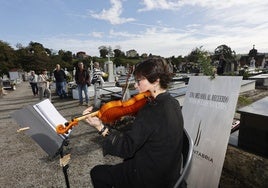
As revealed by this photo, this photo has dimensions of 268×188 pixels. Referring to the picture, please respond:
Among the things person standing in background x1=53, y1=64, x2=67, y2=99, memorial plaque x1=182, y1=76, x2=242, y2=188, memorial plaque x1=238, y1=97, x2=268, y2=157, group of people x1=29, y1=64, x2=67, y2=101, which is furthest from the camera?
person standing in background x1=53, y1=64, x2=67, y2=99

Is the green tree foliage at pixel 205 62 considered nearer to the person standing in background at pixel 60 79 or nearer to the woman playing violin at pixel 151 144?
the woman playing violin at pixel 151 144

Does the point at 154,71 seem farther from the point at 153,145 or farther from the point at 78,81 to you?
the point at 78,81

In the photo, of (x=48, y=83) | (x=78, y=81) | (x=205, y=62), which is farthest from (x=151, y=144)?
(x=48, y=83)

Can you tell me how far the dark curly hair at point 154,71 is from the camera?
1808 millimetres

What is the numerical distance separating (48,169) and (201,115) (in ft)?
9.89

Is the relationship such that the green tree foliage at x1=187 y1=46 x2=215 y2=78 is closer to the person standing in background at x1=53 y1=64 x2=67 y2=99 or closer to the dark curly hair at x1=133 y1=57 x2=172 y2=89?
the dark curly hair at x1=133 y1=57 x2=172 y2=89

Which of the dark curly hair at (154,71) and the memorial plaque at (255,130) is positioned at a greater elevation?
the dark curly hair at (154,71)

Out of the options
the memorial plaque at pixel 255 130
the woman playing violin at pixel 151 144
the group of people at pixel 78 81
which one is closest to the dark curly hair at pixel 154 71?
the woman playing violin at pixel 151 144

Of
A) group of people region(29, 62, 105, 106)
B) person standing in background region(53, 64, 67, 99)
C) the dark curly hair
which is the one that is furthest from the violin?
person standing in background region(53, 64, 67, 99)

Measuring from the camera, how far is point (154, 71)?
5.91 feet

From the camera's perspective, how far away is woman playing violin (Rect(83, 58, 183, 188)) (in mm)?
1497

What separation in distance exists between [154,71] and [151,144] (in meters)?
0.67

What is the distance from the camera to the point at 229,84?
8.07 feet

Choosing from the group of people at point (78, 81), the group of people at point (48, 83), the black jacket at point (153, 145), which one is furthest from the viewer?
the group of people at point (48, 83)
